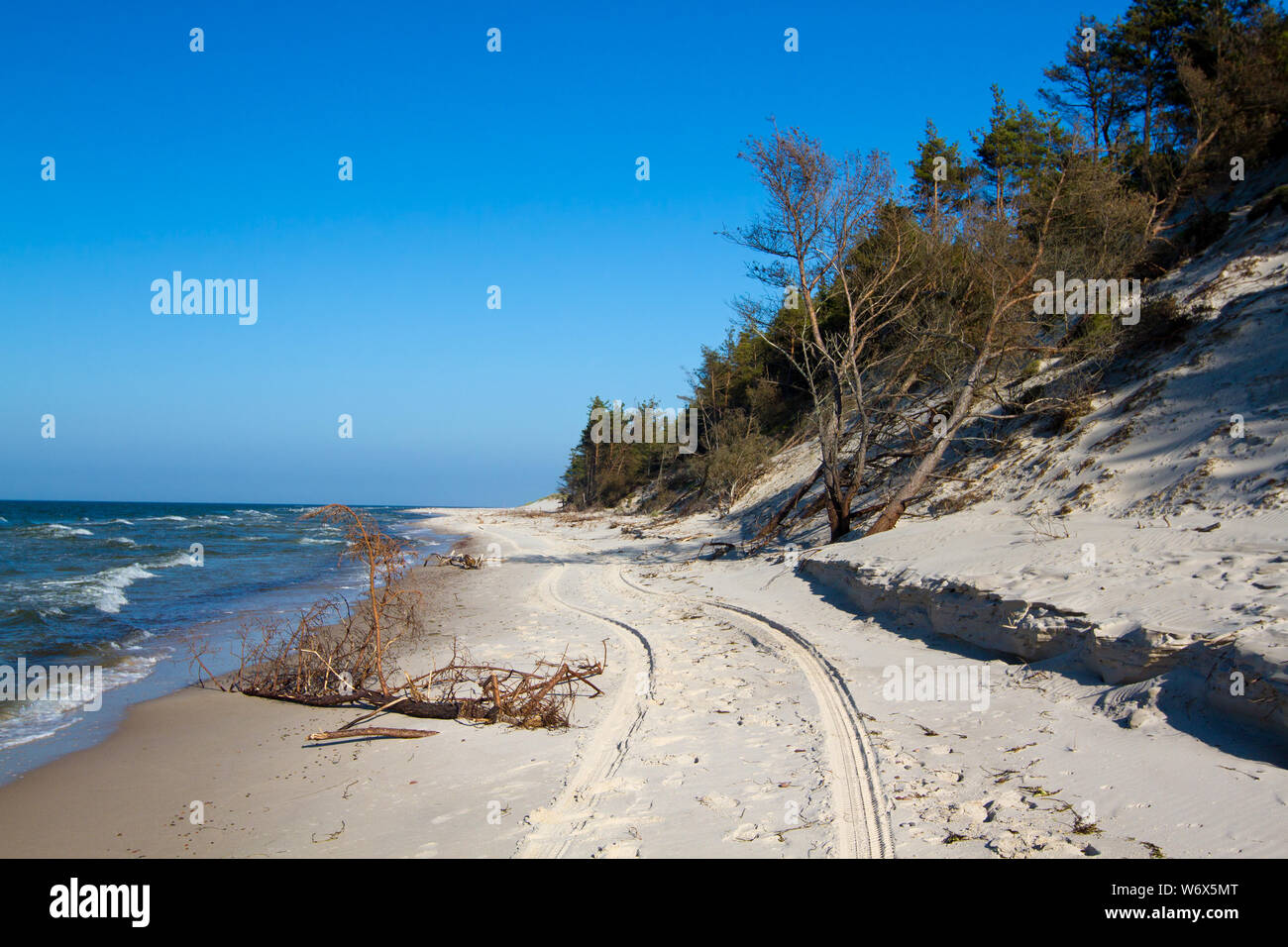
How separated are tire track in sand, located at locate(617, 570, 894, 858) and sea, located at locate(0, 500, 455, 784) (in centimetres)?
395

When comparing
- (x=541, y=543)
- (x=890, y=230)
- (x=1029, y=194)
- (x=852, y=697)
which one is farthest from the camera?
(x=541, y=543)

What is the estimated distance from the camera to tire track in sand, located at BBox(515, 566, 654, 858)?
14.4 feet

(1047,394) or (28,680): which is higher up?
(1047,394)

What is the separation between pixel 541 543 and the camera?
97.0 feet

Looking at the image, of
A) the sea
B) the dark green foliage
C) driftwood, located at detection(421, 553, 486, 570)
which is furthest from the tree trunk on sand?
driftwood, located at detection(421, 553, 486, 570)

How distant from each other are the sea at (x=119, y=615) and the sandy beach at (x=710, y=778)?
2.58ft

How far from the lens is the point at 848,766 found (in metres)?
5.33

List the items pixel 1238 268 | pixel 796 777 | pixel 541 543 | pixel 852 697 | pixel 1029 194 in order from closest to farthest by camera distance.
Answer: pixel 796 777 → pixel 852 697 → pixel 1238 268 → pixel 1029 194 → pixel 541 543

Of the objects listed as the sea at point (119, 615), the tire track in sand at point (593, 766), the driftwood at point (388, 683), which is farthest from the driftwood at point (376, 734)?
the sea at point (119, 615)

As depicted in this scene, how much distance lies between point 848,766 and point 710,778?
1.04 metres
